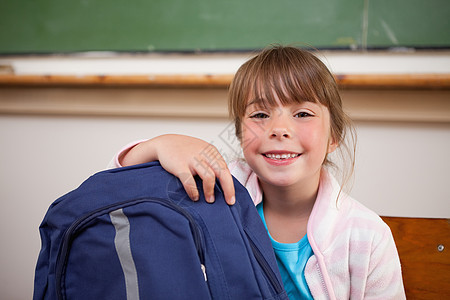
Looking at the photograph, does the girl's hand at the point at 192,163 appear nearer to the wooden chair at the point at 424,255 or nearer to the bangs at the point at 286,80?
the bangs at the point at 286,80

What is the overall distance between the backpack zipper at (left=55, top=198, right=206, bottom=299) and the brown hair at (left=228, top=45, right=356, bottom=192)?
0.31 metres

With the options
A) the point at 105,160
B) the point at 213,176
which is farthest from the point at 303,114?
the point at 105,160

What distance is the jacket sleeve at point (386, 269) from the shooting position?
0.63 meters

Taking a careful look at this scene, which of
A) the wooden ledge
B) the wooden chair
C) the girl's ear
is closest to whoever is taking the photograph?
the wooden chair

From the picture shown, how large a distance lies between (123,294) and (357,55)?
2.87 ft

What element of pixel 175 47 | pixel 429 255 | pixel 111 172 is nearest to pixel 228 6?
pixel 175 47

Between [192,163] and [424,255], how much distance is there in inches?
17.9

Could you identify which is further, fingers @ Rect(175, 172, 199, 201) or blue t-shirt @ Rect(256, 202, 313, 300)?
blue t-shirt @ Rect(256, 202, 313, 300)

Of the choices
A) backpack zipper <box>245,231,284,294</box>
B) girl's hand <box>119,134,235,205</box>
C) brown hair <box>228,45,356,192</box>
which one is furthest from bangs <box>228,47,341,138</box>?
backpack zipper <box>245,231,284,294</box>

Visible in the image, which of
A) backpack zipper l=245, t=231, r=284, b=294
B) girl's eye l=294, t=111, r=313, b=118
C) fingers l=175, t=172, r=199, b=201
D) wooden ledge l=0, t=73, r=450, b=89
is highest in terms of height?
wooden ledge l=0, t=73, r=450, b=89

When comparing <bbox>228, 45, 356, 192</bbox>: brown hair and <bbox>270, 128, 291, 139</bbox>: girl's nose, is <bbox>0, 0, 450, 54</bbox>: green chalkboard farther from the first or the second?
<bbox>270, 128, 291, 139</bbox>: girl's nose

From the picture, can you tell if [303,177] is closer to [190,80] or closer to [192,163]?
[192,163]

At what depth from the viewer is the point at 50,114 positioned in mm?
1238

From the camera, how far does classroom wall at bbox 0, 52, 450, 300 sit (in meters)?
1.02
